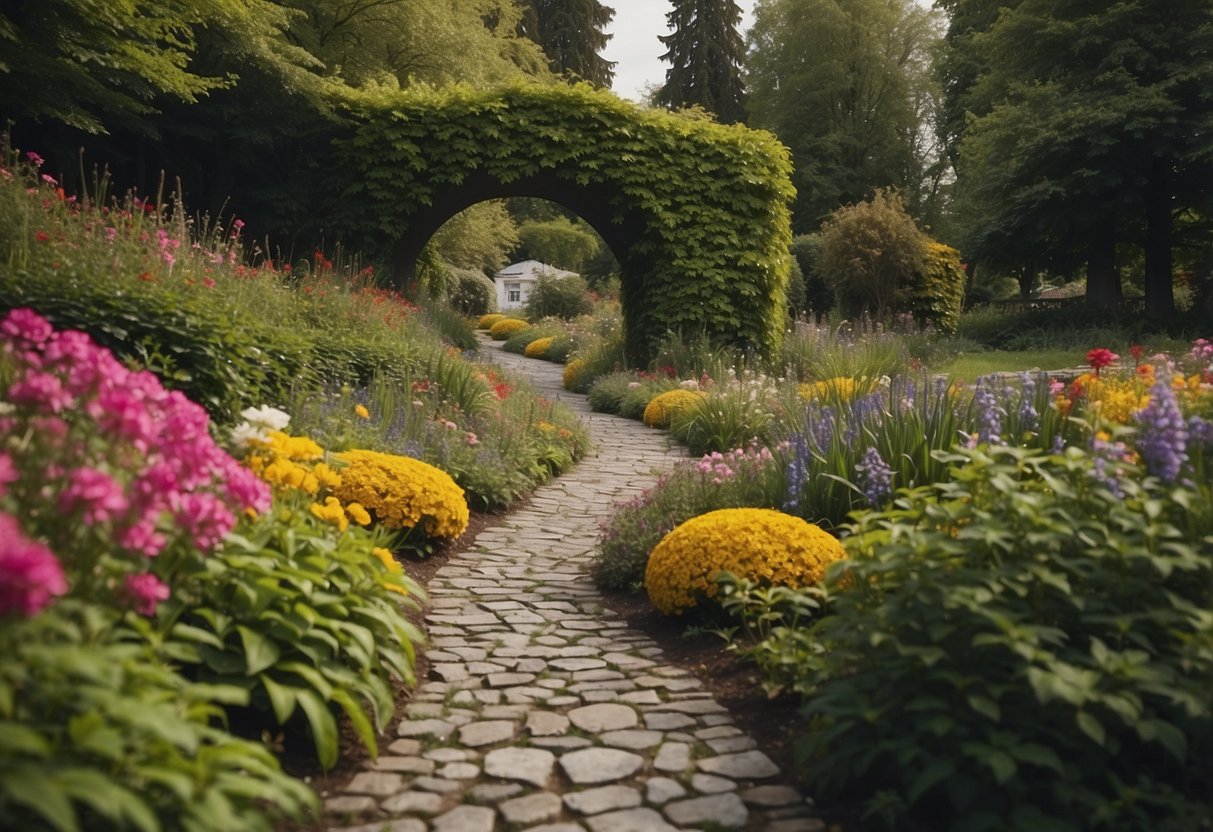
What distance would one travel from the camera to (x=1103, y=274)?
21.1 metres

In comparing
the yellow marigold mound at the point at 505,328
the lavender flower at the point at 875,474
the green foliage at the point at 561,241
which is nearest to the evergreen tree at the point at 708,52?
the green foliage at the point at 561,241

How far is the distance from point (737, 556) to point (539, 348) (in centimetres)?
1837

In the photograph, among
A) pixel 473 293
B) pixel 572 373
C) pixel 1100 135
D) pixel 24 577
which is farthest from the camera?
pixel 473 293

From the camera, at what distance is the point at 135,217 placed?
24.3ft

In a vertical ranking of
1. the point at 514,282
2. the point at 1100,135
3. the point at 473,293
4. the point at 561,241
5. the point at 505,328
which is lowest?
the point at 505,328

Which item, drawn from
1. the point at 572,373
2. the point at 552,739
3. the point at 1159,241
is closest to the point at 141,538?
the point at 552,739

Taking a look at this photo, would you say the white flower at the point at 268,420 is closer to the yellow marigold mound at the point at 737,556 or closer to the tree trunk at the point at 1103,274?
the yellow marigold mound at the point at 737,556

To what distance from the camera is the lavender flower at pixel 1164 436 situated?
109 inches

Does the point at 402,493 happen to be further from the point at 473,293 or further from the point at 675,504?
the point at 473,293

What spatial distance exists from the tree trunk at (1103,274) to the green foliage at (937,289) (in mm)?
3187

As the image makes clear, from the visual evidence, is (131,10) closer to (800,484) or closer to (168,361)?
(168,361)

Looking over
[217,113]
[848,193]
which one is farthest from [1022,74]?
[217,113]

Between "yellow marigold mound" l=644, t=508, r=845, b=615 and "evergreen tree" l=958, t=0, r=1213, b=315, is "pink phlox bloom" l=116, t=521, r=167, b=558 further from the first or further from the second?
"evergreen tree" l=958, t=0, r=1213, b=315

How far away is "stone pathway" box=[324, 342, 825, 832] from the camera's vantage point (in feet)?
8.94
